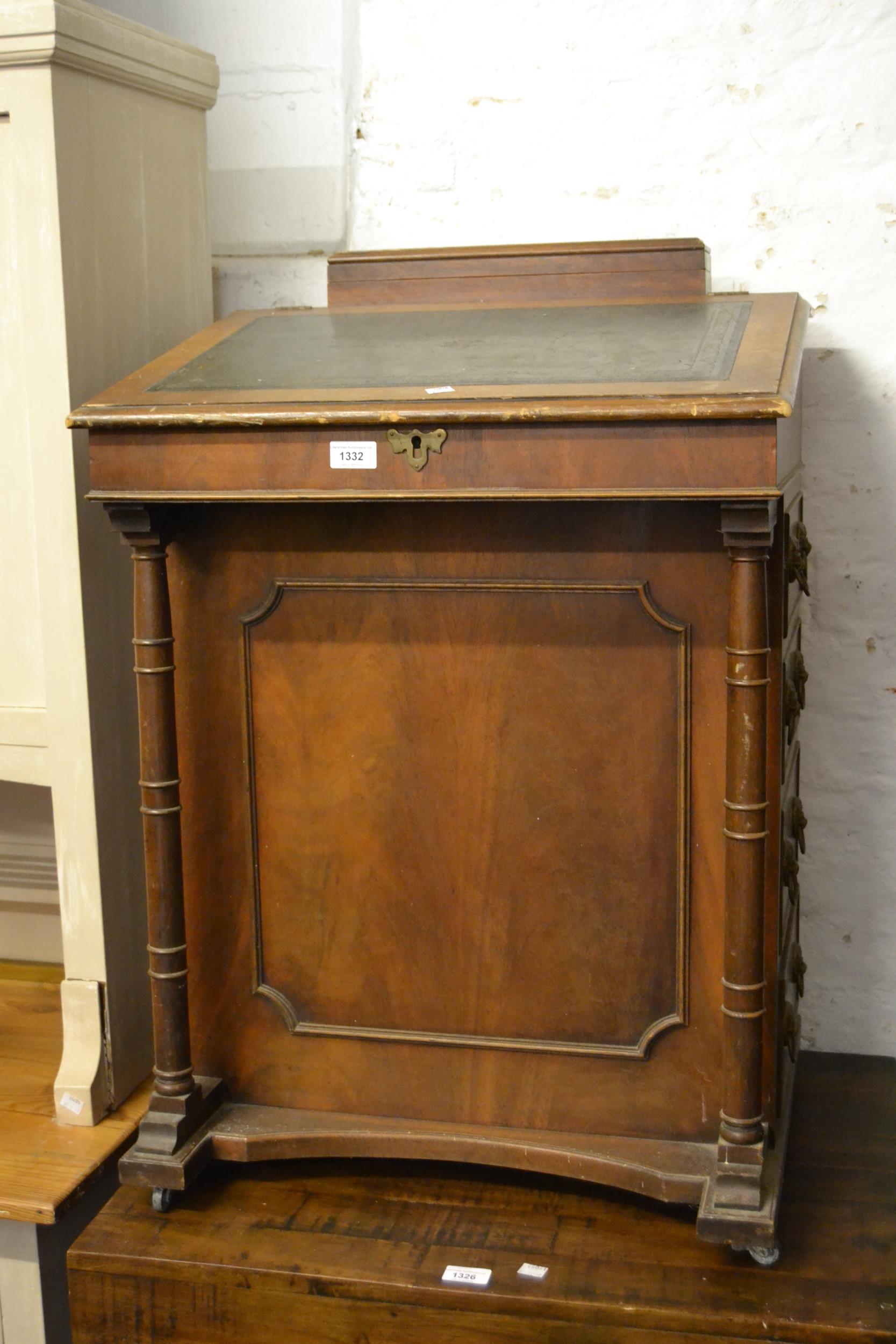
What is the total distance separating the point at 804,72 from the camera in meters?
2.27

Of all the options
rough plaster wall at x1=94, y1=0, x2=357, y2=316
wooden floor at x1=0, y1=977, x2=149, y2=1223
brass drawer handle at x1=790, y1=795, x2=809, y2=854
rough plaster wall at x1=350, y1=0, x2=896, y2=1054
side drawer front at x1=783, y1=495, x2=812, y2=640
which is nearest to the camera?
side drawer front at x1=783, y1=495, x2=812, y2=640

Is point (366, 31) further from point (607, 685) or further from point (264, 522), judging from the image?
point (607, 685)

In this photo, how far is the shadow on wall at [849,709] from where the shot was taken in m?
2.33

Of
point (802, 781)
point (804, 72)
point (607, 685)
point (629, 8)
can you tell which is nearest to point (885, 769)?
point (802, 781)

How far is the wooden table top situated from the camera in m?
1.59

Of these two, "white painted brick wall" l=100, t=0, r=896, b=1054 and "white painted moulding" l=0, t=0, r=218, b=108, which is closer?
"white painted moulding" l=0, t=0, r=218, b=108

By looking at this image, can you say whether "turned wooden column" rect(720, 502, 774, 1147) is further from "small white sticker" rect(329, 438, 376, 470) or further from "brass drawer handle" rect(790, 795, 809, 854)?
"small white sticker" rect(329, 438, 376, 470)

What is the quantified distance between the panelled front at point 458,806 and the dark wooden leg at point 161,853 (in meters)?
0.05

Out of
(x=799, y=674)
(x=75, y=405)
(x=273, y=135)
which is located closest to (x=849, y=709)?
(x=799, y=674)

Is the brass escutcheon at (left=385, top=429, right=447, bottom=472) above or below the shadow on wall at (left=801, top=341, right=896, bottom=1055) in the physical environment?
above

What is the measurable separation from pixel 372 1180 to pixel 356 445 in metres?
1.05

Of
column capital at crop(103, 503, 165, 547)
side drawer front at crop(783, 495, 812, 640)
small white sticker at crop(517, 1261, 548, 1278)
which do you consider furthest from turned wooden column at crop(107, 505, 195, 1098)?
side drawer front at crop(783, 495, 812, 640)

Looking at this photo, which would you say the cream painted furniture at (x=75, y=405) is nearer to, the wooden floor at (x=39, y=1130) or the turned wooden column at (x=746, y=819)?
the wooden floor at (x=39, y=1130)

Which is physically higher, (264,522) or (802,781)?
(264,522)
